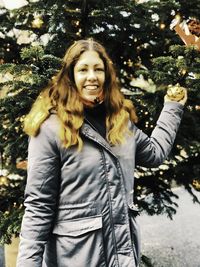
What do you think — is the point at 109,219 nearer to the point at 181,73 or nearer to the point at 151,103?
the point at 181,73

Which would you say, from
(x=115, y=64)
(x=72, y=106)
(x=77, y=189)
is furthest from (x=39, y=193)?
(x=115, y=64)

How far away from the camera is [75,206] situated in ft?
5.53

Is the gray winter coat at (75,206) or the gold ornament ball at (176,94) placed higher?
the gold ornament ball at (176,94)

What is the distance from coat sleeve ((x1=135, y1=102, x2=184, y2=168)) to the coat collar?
28cm

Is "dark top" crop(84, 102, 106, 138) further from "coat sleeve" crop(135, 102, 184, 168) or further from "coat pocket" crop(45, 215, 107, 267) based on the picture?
"coat pocket" crop(45, 215, 107, 267)

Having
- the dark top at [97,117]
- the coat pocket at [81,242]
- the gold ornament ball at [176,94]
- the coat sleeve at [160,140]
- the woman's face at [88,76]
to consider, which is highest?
the woman's face at [88,76]

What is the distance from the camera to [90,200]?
5.49ft

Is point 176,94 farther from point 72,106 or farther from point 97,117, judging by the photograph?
point 72,106

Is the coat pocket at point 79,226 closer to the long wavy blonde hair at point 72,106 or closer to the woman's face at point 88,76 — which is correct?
the long wavy blonde hair at point 72,106

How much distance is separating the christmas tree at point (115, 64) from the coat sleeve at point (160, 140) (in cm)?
29

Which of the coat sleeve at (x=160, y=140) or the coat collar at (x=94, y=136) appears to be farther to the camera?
the coat sleeve at (x=160, y=140)

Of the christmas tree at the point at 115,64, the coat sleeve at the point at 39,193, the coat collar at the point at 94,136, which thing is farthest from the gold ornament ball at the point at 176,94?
the coat sleeve at the point at 39,193

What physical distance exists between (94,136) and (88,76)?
0.98 feet

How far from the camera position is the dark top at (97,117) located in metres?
1.85
